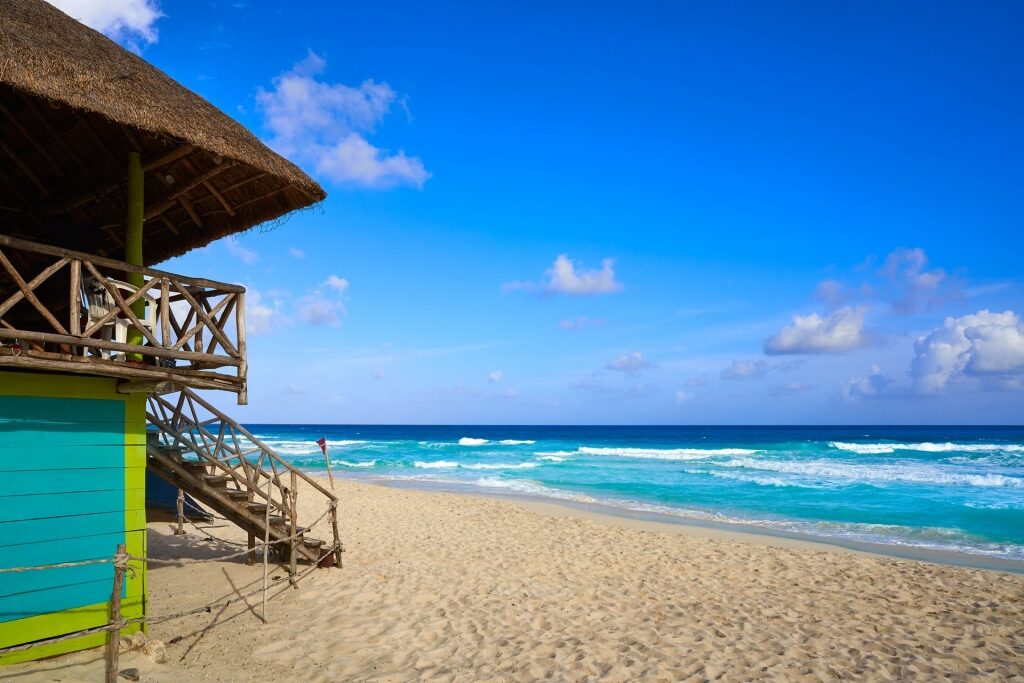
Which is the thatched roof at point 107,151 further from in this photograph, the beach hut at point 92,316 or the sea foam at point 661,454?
the sea foam at point 661,454

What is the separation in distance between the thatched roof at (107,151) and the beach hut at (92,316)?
2cm

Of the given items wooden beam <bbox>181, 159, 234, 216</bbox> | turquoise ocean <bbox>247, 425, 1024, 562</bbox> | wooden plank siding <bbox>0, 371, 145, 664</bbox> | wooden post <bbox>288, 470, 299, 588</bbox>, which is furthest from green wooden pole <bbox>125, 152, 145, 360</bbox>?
turquoise ocean <bbox>247, 425, 1024, 562</bbox>

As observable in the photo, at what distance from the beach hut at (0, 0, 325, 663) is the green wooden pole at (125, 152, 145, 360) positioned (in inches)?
0.6

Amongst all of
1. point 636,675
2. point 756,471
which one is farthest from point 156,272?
point 756,471

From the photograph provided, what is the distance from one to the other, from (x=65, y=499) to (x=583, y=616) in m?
5.89

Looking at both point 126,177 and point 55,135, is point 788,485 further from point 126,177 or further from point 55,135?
point 55,135

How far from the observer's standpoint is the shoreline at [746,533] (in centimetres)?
1273

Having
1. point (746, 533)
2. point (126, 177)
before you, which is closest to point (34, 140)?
point (126, 177)

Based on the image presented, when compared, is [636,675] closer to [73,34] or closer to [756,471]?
[73,34]

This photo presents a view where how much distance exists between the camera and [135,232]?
686 cm

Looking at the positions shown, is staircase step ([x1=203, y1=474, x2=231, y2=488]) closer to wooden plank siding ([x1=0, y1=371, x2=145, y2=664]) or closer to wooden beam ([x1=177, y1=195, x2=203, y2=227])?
wooden plank siding ([x1=0, y1=371, x2=145, y2=664])

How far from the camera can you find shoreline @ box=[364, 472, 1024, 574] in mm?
12727

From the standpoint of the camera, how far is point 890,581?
33.5 feet

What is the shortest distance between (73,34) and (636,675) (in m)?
9.10
